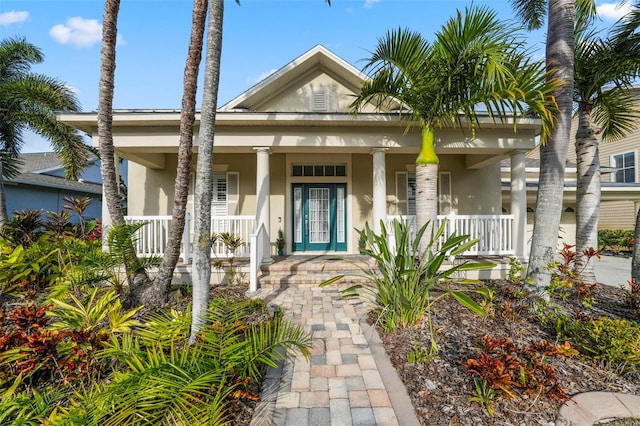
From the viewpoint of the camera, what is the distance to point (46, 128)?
824 centimetres

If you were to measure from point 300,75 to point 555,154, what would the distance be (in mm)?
6867

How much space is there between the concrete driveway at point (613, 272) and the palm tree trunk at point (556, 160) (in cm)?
309

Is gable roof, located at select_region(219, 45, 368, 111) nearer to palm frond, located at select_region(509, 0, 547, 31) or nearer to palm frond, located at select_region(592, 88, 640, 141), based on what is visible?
palm frond, located at select_region(509, 0, 547, 31)

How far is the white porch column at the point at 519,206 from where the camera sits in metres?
6.64

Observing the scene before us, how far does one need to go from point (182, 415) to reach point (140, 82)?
Answer: 818 centimetres

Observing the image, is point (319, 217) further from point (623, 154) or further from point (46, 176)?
point (623, 154)

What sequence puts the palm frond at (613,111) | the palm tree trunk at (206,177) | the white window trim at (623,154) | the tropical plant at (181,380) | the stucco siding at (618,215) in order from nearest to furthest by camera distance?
the tropical plant at (181,380) < the palm tree trunk at (206,177) < the palm frond at (613,111) < the stucco siding at (618,215) < the white window trim at (623,154)

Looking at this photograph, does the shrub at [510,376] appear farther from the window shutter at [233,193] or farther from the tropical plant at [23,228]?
the tropical plant at [23,228]

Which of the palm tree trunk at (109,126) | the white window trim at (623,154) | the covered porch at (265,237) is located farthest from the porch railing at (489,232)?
the white window trim at (623,154)

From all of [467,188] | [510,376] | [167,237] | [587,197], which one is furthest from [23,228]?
[587,197]

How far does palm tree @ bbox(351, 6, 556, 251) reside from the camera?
412 cm

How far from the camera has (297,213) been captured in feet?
28.1

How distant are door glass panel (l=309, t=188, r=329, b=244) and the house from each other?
0.03 m

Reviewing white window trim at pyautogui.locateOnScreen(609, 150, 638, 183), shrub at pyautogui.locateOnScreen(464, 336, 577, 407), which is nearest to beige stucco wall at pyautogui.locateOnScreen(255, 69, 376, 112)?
shrub at pyautogui.locateOnScreen(464, 336, 577, 407)
